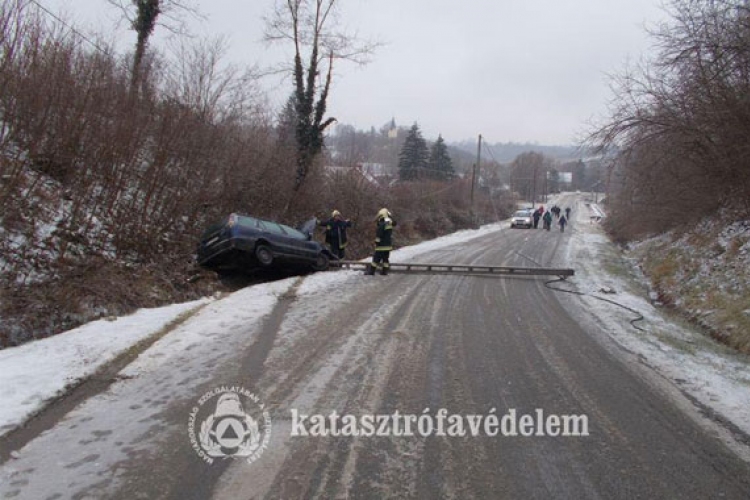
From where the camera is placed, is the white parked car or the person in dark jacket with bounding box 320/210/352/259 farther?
the white parked car

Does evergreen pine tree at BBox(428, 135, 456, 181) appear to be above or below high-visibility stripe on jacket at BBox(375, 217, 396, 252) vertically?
above

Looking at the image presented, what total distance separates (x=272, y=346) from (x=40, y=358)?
255 centimetres

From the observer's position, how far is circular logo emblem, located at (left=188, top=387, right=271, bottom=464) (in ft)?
12.1

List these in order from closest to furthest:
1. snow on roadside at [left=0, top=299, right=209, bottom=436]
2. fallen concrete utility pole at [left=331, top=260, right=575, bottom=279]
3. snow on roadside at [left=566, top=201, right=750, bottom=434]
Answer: snow on roadside at [left=0, top=299, right=209, bottom=436]
snow on roadside at [left=566, top=201, right=750, bottom=434]
fallen concrete utility pole at [left=331, top=260, right=575, bottom=279]

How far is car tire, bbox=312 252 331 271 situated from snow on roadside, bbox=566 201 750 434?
6.38 metres

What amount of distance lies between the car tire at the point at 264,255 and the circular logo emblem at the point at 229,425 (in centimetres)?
611

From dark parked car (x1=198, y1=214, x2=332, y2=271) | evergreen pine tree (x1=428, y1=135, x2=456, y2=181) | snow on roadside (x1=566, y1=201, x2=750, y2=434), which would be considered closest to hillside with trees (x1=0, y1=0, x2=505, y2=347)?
dark parked car (x1=198, y1=214, x2=332, y2=271)

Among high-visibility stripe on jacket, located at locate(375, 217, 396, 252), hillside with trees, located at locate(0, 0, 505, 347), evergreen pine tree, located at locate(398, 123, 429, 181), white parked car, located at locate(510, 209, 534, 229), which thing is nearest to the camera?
hillside with trees, located at locate(0, 0, 505, 347)

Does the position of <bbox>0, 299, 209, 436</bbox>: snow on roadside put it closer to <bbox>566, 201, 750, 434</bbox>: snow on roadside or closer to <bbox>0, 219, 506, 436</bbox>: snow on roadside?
<bbox>0, 219, 506, 436</bbox>: snow on roadside

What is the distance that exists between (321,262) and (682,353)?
8435 millimetres

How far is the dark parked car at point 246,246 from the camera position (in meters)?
10.4

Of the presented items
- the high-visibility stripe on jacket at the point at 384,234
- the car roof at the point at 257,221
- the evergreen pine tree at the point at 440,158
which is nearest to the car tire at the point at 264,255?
the car roof at the point at 257,221

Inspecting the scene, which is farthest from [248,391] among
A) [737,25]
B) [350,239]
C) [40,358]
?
[350,239]

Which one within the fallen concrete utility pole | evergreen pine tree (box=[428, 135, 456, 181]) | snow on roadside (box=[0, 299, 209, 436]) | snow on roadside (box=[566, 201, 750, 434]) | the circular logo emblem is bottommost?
snow on roadside (box=[566, 201, 750, 434])
